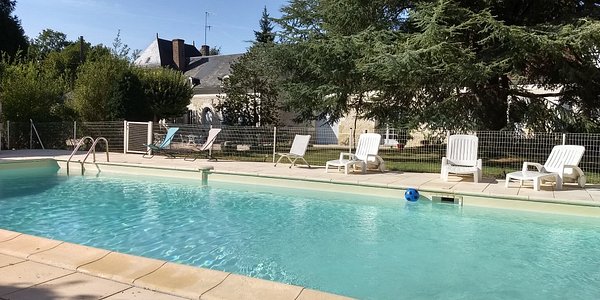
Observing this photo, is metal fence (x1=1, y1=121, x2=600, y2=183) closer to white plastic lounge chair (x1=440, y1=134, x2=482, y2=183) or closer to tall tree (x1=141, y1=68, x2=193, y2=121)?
white plastic lounge chair (x1=440, y1=134, x2=482, y2=183)

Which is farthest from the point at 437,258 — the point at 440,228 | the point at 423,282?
the point at 440,228

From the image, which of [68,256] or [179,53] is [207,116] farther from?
[68,256]

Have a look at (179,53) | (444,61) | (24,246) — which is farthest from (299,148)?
(179,53)

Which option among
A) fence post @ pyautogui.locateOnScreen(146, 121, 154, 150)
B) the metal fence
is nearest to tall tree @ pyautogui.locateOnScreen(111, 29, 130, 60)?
the metal fence

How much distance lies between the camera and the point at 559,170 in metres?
9.51

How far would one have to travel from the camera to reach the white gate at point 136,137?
16.7 metres

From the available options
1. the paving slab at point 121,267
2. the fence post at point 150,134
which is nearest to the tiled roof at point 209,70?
the fence post at point 150,134

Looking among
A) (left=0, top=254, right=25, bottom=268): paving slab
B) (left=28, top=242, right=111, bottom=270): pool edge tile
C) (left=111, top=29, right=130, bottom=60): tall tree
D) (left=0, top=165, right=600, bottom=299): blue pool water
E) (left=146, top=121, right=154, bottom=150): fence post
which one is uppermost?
(left=111, top=29, right=130, bottom=60): tall tree

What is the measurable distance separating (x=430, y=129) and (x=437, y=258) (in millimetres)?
9872

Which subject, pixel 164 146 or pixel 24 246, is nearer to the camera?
pixel 24 246

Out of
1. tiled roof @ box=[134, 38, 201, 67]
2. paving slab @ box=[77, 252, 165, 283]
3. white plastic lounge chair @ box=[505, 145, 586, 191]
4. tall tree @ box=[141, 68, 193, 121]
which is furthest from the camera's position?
tiled roof @ box=[134, 38, 201, 67]

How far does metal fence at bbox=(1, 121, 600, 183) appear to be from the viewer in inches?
490

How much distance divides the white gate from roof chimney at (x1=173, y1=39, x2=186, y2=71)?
28.4 meters

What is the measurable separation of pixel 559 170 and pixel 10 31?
34.4m
